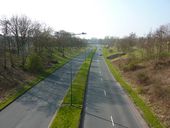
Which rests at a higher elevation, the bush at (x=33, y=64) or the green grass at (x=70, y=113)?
the bush at (x=33, y=64)

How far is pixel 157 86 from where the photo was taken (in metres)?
30.5

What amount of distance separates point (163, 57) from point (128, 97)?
22.4 m

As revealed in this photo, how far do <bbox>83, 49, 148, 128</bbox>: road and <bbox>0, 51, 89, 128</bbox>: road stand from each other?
150 inches

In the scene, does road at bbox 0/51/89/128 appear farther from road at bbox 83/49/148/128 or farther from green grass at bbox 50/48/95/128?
road at bbox 83/49/148/128

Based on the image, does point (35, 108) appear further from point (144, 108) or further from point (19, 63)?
point (19, 63)

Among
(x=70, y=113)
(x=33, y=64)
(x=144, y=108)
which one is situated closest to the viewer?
(x=70, y=113)

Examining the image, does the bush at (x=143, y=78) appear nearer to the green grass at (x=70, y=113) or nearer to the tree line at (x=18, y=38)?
the green grass at (x=70, y=113)

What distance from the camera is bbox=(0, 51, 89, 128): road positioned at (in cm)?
2040

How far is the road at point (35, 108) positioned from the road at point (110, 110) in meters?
3.81

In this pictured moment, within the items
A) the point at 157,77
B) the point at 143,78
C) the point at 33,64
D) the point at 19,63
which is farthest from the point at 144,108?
the point at 19,63

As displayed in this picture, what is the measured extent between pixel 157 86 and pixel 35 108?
16343 mm

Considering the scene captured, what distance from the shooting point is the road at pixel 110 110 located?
67.0ft

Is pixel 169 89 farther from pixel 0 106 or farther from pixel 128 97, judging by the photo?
pixel 0 106

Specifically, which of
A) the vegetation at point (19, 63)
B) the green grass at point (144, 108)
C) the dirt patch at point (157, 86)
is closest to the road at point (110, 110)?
the green grass at point (144, 108)
